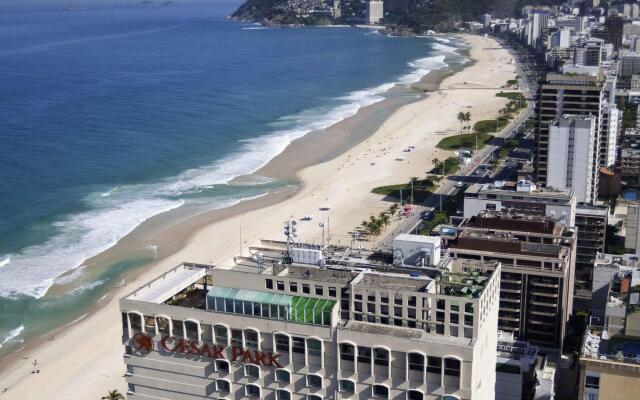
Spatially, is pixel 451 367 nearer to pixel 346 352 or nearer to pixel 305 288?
pixel 346 352

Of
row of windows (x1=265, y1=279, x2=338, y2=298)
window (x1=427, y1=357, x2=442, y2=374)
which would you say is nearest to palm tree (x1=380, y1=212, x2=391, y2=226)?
row of windows (x1=265, y1=279, x2=338, y2=298)

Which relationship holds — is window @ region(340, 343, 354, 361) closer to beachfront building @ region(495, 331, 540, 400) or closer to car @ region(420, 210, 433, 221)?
beachfront building @ region(495, 331, 540, 400)

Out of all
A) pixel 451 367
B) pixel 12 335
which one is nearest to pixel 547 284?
pixel 451 367

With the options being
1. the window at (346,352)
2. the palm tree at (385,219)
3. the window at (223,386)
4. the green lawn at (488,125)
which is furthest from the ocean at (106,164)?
the window at (346,352)

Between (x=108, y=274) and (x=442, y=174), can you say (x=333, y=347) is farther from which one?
(x=442, y=174)

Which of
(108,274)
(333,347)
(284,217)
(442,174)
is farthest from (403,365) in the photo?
(442,174)

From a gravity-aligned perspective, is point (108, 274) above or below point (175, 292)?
below

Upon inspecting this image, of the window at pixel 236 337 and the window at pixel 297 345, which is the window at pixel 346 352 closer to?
the window at pixel 297 345
